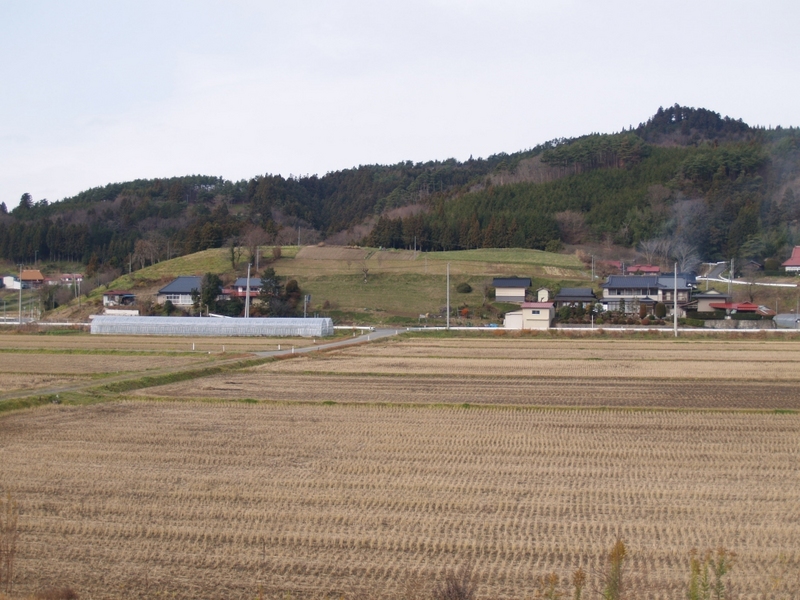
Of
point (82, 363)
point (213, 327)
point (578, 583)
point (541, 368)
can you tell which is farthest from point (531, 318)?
point (578, 583)

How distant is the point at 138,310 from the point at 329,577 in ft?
183

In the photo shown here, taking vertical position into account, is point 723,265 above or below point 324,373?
above

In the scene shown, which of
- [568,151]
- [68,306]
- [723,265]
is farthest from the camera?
[568,151]

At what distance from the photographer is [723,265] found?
76.9m

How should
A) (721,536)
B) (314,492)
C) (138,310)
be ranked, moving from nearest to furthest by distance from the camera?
(721,536) < (314,492) < (138,310)

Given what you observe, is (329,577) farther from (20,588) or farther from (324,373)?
(324,373)

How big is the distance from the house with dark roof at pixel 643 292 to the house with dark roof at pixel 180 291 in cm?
3386

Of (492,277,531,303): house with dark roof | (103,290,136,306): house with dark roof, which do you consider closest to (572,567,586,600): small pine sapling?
(492,277,531,303): house with dark roof

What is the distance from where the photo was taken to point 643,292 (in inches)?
2275

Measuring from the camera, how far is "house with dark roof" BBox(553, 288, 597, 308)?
57.2 meters

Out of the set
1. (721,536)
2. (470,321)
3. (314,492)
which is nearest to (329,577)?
(314,492)

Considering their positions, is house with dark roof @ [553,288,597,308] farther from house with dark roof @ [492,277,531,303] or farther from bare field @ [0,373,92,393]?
bare field @ [0,373,92,393]

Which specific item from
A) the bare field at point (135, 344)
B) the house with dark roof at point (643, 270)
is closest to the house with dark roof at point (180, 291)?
the bare field at point (135, 344)

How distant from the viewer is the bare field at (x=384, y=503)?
6559mm
